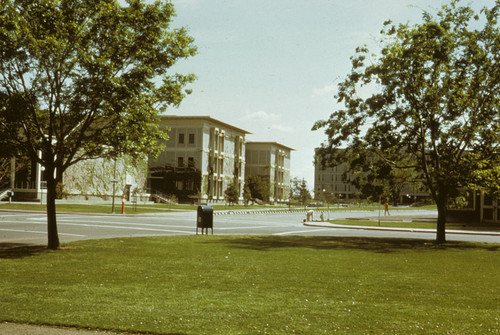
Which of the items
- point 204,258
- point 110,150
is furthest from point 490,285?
point 110,150

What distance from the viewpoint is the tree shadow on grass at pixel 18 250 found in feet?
44.0

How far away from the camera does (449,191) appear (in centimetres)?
2178

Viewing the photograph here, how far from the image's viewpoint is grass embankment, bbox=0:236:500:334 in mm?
6734

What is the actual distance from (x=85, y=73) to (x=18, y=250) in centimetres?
517

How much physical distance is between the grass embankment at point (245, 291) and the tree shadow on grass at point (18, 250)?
1.9 inches

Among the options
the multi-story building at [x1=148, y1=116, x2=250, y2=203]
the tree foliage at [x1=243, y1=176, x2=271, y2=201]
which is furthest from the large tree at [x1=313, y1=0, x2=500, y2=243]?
the tree foliage at [x1=243, y1=176, x2=271, y2=201]

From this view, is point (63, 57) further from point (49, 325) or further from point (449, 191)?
point (449, 191)

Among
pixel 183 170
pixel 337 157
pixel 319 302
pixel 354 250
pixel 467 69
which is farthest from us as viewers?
pixel 183 170

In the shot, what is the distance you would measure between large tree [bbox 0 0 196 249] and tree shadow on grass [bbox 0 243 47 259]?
56cm

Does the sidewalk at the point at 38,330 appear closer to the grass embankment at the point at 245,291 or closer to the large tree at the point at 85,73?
the grass embankment at the point at 245,291

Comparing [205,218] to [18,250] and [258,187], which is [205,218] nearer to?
[18,250]

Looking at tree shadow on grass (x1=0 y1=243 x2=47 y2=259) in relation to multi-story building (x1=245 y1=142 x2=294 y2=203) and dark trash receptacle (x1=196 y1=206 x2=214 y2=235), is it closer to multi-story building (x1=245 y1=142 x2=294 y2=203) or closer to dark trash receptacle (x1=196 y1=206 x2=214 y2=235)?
dark trash receptacle (x1=196 y1=206 x2=214 y2=235)

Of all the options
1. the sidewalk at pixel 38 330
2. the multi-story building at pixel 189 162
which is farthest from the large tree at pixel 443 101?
the multi-story building at pixel 189 162

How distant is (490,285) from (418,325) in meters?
4.50
